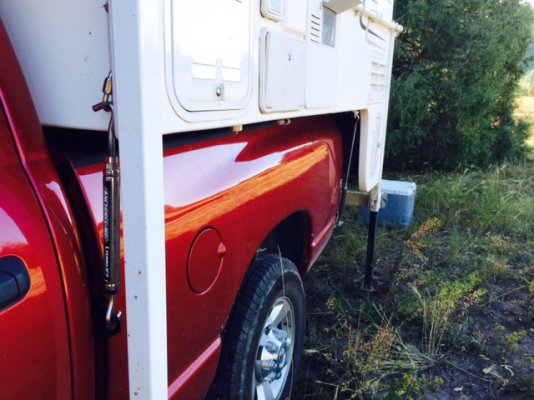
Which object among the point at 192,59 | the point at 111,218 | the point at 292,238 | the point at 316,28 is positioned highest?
the point at 316,28

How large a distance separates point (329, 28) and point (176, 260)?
4.25 ft

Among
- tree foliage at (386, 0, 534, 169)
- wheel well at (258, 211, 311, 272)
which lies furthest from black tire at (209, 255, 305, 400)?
tree foliage at (386, 0, 534, 169)

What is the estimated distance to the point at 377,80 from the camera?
3.05 m

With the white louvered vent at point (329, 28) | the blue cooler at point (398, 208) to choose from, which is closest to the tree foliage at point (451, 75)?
the blue cooler at point (398, 208)

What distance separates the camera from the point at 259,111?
151 cm

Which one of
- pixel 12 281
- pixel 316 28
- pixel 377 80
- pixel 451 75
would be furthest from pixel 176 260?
pixel 451 75

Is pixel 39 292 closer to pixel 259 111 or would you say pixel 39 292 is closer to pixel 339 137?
pixel 259 111

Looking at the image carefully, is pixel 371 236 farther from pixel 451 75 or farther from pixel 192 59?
pixel 451 75

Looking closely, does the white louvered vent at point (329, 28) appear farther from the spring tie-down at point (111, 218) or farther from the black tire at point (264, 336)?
the spring tie-down at point (111, 218)

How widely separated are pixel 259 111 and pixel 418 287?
8.33 ft

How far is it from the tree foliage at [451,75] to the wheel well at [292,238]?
4348 mm

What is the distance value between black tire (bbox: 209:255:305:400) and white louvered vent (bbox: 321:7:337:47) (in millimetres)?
975

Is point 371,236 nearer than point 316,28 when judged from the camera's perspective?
No

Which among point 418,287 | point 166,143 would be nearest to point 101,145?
point 166,143
